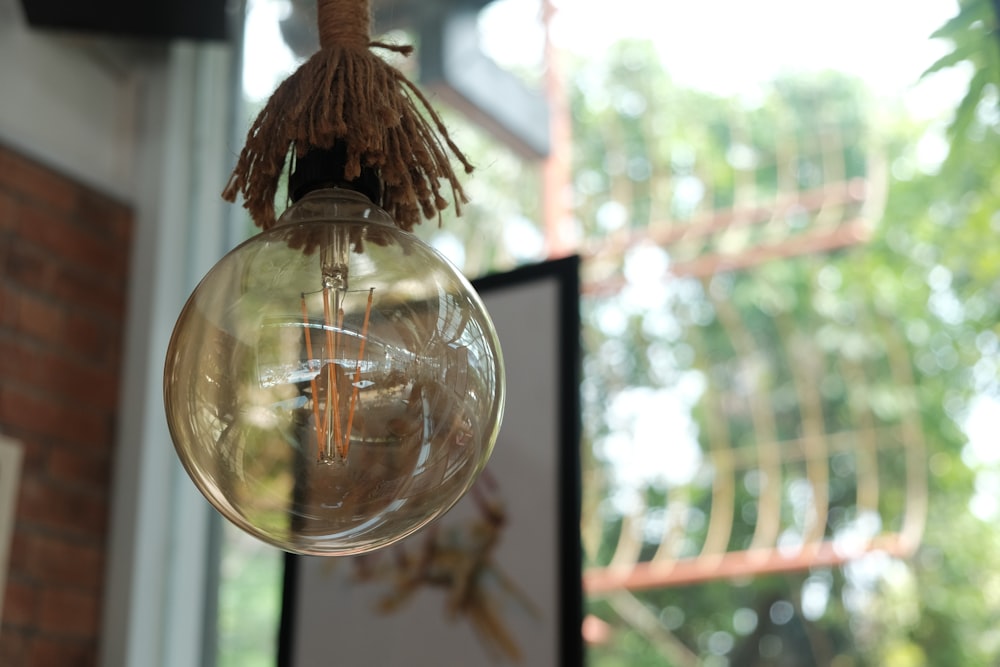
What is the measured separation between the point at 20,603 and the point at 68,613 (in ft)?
0.29

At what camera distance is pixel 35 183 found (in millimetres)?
1679

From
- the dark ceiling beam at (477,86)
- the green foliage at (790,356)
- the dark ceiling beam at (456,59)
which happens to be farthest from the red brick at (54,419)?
the green foliage at (790,356)

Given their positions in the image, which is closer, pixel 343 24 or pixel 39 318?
pixel 343 24

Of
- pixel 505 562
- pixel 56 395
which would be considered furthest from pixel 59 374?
pixel 505 562

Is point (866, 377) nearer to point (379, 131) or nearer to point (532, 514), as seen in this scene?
point (532, 514)

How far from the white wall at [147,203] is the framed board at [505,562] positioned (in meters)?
0.27

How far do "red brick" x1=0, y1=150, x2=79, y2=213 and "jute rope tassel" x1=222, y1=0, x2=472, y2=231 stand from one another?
121cm

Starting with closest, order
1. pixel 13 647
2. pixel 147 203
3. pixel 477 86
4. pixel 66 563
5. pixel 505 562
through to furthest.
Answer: pixel 505 562
pixel 13 647
pixel 66 563
pixel 147 203
pixel 477 86

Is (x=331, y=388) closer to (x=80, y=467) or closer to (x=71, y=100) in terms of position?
(x=80, y=467)

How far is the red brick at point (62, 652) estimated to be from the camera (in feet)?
5.02

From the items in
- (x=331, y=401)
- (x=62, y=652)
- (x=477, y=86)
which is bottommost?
(x=62, y=652)

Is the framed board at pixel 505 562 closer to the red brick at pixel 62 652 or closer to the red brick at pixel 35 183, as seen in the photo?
the red brick at pixel 62 652

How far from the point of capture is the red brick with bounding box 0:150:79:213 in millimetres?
1634

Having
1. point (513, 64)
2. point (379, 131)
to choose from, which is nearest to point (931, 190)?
point (513, 64)
